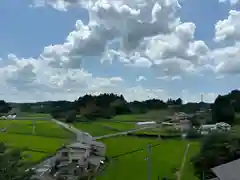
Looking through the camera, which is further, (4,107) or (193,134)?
(4,107)

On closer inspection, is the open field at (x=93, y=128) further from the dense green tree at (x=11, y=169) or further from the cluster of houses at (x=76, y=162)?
the dense green tree at (x=11, y=169)

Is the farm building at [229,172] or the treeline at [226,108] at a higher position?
the treeline at [226,108]

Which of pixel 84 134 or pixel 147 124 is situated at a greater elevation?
pixel 147 124

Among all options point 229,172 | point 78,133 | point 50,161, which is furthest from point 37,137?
point 229,172

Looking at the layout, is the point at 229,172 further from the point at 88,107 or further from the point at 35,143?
the point at 88,107

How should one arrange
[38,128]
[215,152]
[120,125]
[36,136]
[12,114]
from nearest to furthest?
[215,152] → [120,125] → [36,136] → [38,128] → [12,114]

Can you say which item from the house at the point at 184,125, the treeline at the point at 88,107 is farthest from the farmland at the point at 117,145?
the house at the point at 184,125
